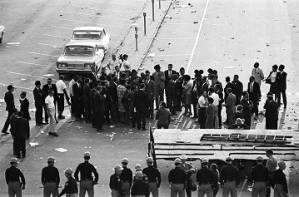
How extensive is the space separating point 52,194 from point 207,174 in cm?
416

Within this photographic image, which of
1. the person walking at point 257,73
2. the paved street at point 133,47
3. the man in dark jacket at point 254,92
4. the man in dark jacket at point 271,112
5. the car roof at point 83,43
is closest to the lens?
the paved street at point 133,47

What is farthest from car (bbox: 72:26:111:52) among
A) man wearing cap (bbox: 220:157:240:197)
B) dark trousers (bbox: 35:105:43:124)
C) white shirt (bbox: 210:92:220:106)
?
man wearing cap (bbox: 220:157:240:197)

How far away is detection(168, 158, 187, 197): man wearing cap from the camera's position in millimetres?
25828

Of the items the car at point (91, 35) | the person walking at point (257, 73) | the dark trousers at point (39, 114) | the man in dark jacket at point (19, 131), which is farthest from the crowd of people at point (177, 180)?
the car at point (91, 35)

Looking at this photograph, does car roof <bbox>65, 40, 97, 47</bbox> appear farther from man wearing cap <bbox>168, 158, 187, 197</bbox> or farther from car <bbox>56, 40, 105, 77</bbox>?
man wearing cap <bbox>168, 158, 187, 197</bbox>

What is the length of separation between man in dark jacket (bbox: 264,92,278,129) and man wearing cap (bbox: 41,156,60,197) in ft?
30.4

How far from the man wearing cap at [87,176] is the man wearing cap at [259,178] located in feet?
13.5

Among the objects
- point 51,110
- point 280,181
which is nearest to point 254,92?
point 51,110

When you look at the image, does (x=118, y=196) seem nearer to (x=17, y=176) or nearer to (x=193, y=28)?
(x=17, y=176)

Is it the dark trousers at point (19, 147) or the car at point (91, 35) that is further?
the car at point (91, 35)

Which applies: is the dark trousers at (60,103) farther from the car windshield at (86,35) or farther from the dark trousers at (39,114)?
the car windshield at (86,35)

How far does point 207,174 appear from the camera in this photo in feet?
84.6

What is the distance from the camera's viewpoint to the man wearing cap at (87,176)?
1032 inches

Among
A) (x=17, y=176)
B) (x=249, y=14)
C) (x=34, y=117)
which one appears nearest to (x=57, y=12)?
(x=249, y=14)
